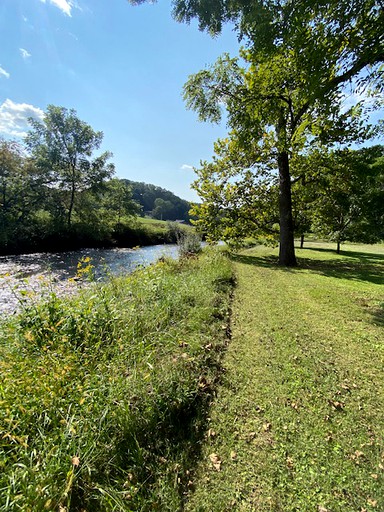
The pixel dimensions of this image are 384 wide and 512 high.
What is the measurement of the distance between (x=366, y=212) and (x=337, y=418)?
55.1 ft

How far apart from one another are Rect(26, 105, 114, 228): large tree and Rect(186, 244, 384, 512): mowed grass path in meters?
19.8

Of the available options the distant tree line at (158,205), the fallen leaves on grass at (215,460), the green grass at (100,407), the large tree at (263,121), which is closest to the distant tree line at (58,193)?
the large tree at (263,121)

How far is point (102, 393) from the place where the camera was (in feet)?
7.27

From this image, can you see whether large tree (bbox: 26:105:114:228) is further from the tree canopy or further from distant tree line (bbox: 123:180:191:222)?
distant tree line (bbox: 123:180:191:222)

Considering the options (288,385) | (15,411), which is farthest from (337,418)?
(15,411)

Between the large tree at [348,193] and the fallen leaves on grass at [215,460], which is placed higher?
the large tree at [348,193]

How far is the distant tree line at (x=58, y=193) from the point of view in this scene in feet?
51.5

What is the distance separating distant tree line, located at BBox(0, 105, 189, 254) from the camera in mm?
15711

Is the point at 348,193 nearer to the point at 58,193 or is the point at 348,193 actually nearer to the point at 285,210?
the point at 285,210

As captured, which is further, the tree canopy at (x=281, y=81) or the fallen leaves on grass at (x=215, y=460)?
the tree canopy at (x=281, y=81)

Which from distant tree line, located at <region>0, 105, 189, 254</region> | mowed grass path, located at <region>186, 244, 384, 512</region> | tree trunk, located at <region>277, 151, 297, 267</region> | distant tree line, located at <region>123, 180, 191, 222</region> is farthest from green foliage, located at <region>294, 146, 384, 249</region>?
distant tree line, located at <region>123, 180, 191, 222</region>

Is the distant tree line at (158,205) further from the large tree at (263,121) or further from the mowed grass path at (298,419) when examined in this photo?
the mowed grass path at (298,419)

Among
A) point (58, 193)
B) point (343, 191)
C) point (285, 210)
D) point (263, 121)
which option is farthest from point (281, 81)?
point (58, 193)

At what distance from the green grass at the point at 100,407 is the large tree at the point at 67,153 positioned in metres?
18.5
